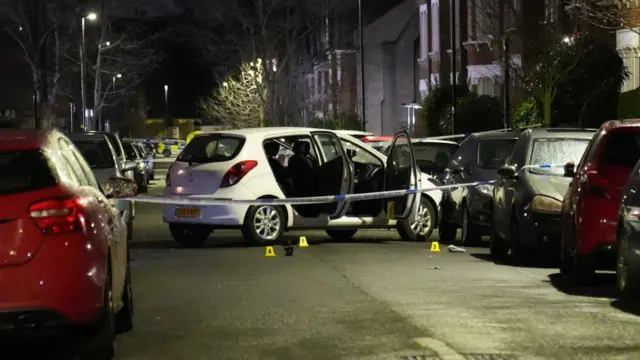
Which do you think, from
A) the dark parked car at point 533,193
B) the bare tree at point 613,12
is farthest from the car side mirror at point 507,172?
the bare tree at point 613,12

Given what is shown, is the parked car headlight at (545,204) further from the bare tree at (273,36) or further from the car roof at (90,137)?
the bare tree at (273,36)

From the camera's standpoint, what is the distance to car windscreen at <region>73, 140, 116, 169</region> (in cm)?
1897

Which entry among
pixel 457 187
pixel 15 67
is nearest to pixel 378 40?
pixel 15 67

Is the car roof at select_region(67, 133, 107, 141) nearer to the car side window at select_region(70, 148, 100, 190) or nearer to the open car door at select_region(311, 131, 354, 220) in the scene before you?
the open car door at select_region(311, 131, 354, 220)

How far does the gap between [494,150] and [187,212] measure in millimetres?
4938

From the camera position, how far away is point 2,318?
6781mm

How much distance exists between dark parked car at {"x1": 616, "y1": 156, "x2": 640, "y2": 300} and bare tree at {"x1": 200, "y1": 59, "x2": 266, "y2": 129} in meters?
47.5

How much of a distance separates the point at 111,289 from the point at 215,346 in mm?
979

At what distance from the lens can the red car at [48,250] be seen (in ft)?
22.2

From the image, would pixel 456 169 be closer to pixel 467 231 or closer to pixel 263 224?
pixel 467 231

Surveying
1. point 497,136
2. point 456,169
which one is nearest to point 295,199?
point 456,169

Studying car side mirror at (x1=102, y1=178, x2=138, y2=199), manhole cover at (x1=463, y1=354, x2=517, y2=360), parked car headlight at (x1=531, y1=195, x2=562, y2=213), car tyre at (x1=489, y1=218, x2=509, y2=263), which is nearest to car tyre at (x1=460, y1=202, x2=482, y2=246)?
car tyre at (x1=489, y1=218, x2=509, y2=263)

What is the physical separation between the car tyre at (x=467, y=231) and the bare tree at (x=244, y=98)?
41263 mm

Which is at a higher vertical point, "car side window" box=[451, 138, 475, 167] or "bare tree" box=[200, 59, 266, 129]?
"bare tree" box=[200, 59, 266, 129]
